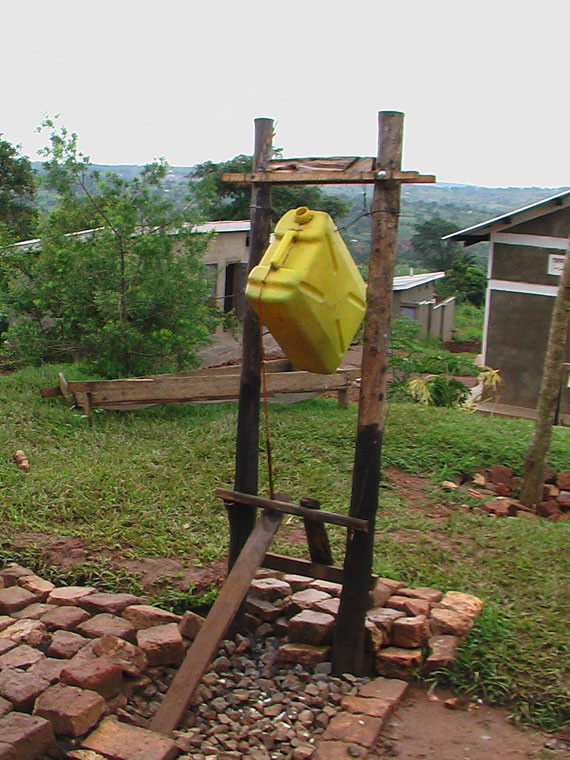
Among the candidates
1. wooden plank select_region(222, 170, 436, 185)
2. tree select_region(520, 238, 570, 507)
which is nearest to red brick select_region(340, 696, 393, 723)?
wooden plank select_region(222, 170, 436, 185)

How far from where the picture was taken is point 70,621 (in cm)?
425

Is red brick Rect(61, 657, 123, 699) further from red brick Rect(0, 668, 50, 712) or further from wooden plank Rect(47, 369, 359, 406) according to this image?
wooden plank Rect(47, 369, 359, 406)

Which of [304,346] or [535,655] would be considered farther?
[535,655]

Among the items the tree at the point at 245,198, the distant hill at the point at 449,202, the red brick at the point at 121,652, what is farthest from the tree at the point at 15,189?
the red brick at the point at 121,652

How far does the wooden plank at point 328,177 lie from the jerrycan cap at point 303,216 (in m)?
0.43

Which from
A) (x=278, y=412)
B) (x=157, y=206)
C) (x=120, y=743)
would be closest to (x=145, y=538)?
(x=120, y=743)

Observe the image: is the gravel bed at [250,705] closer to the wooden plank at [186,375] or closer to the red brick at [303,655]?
the red brick at [303,655]

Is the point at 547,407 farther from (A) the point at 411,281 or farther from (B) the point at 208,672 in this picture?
(A) the point at 411,281

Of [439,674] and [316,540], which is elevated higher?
[316,540]

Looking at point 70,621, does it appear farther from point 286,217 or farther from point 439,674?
point 286,217

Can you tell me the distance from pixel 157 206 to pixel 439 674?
6.97 m

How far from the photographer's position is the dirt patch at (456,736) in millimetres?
3656

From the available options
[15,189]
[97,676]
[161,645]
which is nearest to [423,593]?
[161,645]

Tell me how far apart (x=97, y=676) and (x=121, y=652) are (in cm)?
30
